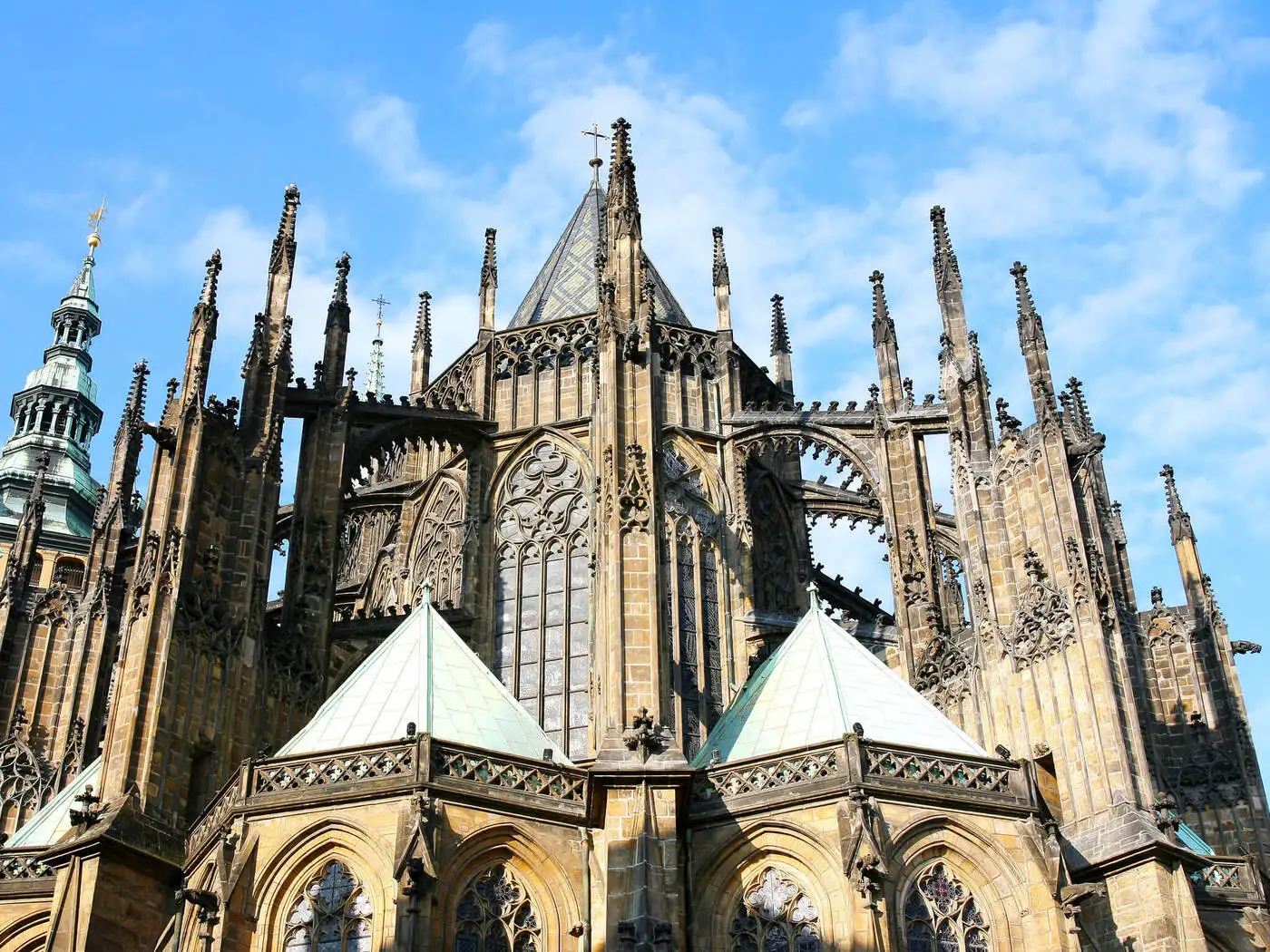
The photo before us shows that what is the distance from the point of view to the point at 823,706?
86.0ft

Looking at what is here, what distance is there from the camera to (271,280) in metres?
34.3

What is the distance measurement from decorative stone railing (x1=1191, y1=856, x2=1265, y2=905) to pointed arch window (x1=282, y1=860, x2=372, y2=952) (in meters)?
13.5

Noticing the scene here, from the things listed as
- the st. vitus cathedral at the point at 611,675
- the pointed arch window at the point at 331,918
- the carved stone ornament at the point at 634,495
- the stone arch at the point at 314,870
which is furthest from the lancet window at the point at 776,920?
the carved stone ornament at the point at 634,495

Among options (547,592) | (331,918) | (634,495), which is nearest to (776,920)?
(331,918)

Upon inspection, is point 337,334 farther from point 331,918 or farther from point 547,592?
point 331,918

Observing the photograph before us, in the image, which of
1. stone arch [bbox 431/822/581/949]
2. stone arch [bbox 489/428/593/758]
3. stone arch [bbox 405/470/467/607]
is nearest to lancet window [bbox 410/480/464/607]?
stone arch [bbox 405/470/467/607]

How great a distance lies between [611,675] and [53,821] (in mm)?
11118

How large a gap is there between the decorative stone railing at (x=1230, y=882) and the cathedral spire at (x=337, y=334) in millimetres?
18887

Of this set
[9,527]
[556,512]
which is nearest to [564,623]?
[556,512]

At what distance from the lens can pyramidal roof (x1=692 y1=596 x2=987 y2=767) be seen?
25.9 m

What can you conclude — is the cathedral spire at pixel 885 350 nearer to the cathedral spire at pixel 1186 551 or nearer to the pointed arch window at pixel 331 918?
the cathedral spire at pixel 1186 551

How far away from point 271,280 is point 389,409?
365 cm

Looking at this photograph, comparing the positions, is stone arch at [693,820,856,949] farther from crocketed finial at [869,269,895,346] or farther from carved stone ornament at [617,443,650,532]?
crocketed finial at [869,269,895,346]

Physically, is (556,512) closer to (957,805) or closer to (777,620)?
(777,620)
